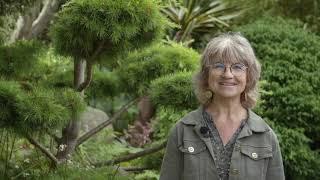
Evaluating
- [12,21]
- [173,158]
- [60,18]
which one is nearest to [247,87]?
[173,158]

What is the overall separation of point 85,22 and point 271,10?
14.8 ft

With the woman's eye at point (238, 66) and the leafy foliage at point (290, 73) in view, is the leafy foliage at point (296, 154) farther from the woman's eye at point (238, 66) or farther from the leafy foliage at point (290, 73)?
the woman's eye at point (238, 66)

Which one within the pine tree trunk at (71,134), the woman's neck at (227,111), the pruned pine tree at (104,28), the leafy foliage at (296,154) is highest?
the pruned pine tree at (104,28)

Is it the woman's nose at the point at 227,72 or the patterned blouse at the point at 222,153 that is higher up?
the woman's nose at the point at 227,72

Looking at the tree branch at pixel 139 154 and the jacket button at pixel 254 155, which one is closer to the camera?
the jacket button at pixel 254 155

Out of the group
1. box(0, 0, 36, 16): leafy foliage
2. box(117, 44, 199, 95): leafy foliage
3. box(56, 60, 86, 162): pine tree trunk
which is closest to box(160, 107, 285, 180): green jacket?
box(117, 44, 199, 95): leafy foliage

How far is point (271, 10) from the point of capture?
6770 mm

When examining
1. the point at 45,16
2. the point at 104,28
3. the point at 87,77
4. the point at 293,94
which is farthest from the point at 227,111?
the point at 45,16

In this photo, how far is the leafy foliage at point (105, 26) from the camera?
103 inches

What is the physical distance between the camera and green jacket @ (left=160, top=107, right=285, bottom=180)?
1.95 metres

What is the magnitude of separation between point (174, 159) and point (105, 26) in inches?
34.8

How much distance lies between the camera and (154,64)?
3359 millimetres

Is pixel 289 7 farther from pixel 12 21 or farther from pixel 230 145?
pixel 230 145

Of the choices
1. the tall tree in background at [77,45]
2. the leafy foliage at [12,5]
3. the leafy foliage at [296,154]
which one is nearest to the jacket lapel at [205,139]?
the tall tree in background at [77,45]
